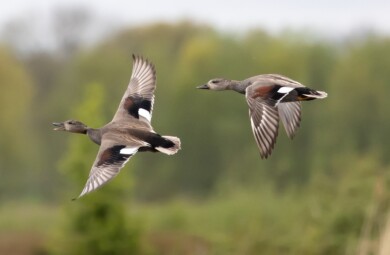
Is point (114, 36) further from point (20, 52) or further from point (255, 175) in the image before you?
point (255, 175)

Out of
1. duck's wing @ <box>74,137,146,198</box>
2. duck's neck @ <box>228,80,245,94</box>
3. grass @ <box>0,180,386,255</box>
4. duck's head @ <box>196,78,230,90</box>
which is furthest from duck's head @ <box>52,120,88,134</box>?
grass @ <box>0,180,386,255</box>

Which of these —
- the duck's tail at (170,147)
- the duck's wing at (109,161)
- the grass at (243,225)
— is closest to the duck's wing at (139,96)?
the duck's tail at (170,147)

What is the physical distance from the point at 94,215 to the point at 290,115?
13.5 meters

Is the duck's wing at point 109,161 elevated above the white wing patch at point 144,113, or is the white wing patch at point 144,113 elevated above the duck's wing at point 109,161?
the white wing patch at point 144,113

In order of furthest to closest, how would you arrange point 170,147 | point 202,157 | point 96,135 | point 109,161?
1. point 202,157
2. point 96,135
3. point 170,147
4. point 109,161

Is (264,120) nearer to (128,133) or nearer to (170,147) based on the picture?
(170,147)

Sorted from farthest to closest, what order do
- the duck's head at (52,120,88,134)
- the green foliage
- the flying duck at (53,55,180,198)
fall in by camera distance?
the green foliage
the duck's head at (52,120,88,134)
the flying duck at (53,55,180,198)

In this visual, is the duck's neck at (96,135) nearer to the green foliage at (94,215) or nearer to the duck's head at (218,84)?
the duck's head at (218,84)

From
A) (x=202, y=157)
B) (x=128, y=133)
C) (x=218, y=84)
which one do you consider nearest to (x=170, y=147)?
(x=128, y=133)

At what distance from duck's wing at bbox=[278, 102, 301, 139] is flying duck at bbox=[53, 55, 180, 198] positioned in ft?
3.55

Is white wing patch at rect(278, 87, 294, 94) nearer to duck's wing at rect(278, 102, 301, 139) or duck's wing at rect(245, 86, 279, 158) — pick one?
duck's wing at rect(245, 86, 279, 158)

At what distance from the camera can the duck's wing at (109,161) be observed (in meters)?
11.8

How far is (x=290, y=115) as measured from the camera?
44.3ft

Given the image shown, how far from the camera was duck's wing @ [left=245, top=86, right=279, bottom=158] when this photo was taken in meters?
12.3
